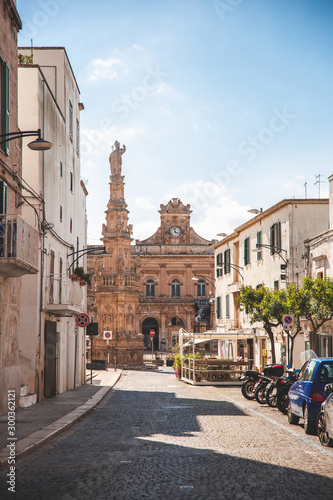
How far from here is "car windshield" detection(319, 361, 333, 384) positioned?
12.9m

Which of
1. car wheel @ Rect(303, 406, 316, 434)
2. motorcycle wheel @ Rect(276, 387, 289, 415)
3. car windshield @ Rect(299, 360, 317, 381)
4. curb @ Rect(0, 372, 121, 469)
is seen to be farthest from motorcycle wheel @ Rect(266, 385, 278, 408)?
car wheel @ Rect(303, 406, 316, 434)

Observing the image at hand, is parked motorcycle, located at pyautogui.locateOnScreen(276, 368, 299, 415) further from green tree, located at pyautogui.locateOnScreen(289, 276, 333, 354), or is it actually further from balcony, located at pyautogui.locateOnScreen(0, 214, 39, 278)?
balcony, located at pyautogui.locateOnScreen(0, 214, 39, 278)

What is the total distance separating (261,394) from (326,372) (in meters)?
7.30

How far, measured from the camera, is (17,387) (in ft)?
55.7

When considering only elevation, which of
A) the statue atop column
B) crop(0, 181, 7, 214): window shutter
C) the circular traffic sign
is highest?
the statue atop column

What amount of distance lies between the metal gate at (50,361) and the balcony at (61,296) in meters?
0.64

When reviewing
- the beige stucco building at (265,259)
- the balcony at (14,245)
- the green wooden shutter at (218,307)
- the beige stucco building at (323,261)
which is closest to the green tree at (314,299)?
the beige stucco building at (323,261)

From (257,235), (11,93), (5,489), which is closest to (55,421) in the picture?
(5,489)

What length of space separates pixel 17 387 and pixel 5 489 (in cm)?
938

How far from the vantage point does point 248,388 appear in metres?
22.4

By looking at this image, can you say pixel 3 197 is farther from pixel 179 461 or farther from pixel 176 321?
pixel 176 321

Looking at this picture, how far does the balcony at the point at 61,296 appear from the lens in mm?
21906

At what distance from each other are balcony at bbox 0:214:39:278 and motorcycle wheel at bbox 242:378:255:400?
9689 millimetres

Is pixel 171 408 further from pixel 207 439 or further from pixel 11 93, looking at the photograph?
pixel 11 93
